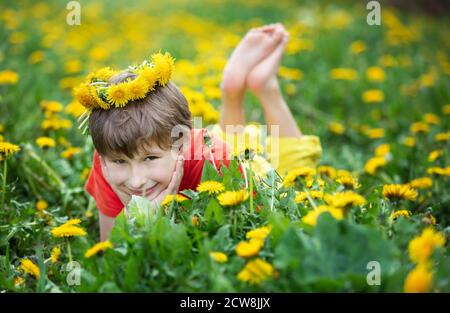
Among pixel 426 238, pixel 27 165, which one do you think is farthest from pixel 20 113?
pixel 426 238

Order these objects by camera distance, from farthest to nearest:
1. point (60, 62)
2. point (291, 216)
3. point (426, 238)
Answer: point (60, 62)
point (291, 216)
point (426, 238)

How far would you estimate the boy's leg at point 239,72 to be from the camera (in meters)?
3.06

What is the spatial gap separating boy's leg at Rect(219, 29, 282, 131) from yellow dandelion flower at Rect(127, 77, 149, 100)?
3.41 feet

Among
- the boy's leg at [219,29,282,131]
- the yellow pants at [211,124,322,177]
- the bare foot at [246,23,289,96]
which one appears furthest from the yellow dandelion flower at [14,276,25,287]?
the bare foot at [246,23,289,96]

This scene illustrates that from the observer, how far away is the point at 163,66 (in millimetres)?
2113

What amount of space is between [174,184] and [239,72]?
1.09 m

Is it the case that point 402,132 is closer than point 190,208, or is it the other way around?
point 190,208

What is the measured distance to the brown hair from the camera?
203 centimetres

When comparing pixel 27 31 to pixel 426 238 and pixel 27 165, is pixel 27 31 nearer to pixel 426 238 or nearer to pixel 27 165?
pixel 27 165

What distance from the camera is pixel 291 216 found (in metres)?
1.80

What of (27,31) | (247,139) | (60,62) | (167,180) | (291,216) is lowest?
(291,216)

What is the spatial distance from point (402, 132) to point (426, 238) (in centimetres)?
258

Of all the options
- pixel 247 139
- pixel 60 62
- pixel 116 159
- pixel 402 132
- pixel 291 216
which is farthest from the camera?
pixel 60 62

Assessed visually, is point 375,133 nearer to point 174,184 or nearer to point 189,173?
point 189,173
